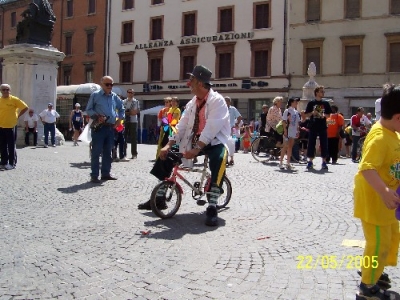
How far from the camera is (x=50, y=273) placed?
3801 millimetres

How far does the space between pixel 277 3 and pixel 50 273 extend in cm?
3420

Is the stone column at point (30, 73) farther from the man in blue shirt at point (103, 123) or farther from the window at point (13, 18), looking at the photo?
the window at point (13, 18)

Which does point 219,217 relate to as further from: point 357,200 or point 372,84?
point 372,84

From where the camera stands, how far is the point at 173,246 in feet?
15.1

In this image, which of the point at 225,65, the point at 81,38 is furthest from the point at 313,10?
the point at 81,38

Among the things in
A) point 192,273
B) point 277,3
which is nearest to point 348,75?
point 277,3

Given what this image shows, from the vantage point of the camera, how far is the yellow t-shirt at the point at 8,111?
408 inches

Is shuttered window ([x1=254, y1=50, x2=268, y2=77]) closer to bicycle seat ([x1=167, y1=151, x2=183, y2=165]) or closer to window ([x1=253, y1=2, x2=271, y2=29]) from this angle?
window ([x1=253, y1=2, x2=271, y2=29])

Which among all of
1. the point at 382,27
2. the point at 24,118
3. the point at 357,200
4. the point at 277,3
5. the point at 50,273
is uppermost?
the point at 277,3

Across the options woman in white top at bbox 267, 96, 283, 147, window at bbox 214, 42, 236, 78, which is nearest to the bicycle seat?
woman in white top at bbox 267, 96, 283, 147

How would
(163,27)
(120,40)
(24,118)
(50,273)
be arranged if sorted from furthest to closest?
(120,40), (163,27), (24,118), (50,273)

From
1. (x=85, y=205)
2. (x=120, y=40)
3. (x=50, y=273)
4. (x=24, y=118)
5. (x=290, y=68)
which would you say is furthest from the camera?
(x=120, y=40)

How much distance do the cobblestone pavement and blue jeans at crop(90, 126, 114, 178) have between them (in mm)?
746

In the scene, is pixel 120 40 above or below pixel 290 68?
above
